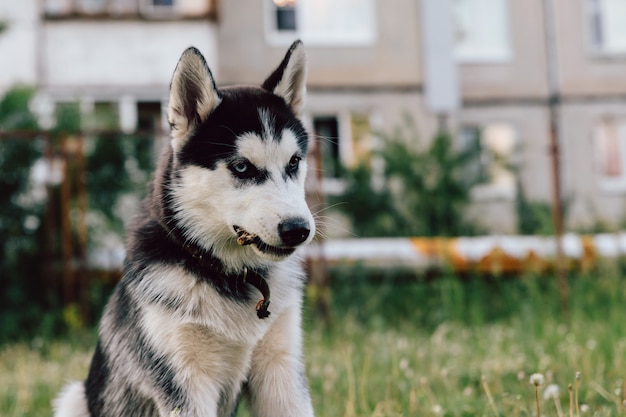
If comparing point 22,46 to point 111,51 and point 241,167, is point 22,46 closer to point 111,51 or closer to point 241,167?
point 111,51

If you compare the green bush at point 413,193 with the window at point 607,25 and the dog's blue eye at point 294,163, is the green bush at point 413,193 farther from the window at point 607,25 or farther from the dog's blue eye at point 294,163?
the dog's blue eye at point 294,163

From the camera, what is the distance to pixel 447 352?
5.48 m

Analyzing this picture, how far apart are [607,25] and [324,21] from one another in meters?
7.48

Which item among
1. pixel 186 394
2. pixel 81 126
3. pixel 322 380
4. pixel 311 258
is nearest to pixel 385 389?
pixel 322 380

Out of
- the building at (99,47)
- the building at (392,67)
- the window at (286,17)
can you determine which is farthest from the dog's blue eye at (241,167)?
the window at (286,17)

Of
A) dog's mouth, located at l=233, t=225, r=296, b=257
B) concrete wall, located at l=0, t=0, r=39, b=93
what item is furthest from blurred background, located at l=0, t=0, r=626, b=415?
dog's mouth, located at l=233, t=225, r=296, b=257

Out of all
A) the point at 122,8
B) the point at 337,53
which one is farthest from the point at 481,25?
the point at 122,8

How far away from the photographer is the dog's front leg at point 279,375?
2.81 metres

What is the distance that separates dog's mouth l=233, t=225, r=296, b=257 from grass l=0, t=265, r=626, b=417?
977 mm

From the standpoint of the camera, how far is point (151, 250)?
283 cm

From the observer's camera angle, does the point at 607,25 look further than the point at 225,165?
Yes

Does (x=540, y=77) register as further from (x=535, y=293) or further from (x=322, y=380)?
(x=322, y=380)

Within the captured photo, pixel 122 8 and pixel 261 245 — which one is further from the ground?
pixel 122 8

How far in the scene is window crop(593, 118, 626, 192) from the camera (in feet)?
60.5
